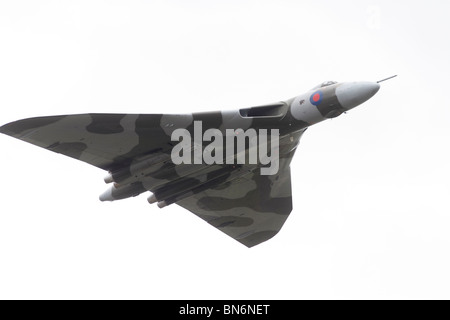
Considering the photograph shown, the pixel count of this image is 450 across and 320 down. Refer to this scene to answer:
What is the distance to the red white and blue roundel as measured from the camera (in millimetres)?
24016

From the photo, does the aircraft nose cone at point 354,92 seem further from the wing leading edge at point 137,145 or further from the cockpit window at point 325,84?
the wing leading edge at point 137,145

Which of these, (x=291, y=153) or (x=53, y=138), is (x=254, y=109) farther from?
(x=53, y=138)

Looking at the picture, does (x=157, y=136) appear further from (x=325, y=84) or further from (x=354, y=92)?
(x=354, y=92)

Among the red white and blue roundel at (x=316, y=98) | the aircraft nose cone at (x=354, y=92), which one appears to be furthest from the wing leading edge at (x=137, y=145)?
the aircraft nose cone at (x=354, y=92)

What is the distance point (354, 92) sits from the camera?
76.5 ft

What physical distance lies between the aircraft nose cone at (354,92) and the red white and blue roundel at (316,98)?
0.64 metres

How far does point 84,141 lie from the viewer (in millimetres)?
23969

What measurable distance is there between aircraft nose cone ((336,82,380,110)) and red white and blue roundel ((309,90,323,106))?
0.64m

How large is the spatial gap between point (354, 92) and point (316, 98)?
1.40 metres

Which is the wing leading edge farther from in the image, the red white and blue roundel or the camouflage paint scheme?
the red white and blue roundel

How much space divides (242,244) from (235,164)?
7.28 meters

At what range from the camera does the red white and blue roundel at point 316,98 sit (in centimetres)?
2402

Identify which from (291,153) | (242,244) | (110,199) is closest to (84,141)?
(110,199)

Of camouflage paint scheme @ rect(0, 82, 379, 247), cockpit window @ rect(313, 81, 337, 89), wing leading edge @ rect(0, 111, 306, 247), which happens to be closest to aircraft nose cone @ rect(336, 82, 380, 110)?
camouflage paint scheme @ rect(0, 82, 379, 247)
